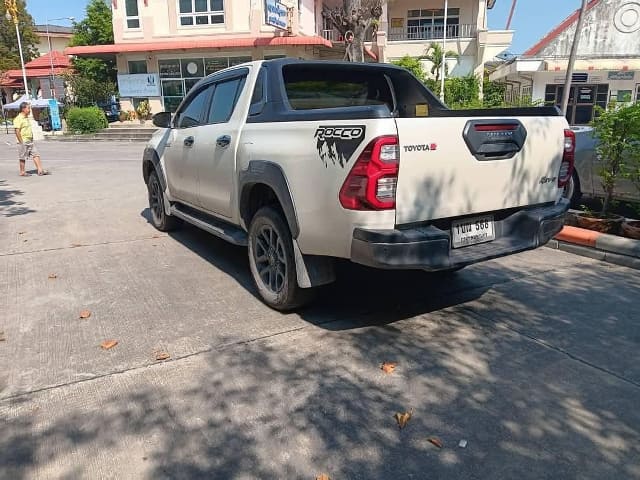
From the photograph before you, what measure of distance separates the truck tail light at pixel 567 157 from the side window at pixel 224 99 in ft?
9.08

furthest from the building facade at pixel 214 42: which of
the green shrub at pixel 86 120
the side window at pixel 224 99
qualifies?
the side window at pixel 224 99

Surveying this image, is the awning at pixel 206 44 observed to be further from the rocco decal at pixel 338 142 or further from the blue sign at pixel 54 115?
the rocco decal at pixel 338 142

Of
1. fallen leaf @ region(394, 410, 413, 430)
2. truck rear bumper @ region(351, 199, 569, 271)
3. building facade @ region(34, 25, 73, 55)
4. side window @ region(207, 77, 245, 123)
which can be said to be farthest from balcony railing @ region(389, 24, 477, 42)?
building facade @ region(34, 25, 73, 55)

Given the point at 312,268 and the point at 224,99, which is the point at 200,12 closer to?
the point at 224,99

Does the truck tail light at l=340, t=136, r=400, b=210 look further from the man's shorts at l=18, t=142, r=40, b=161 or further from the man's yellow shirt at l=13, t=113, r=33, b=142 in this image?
the man's shorts at l=18, t=142, r=40, b=161

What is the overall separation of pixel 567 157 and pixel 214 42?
2591cm

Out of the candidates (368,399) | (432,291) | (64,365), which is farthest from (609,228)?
(64,365)

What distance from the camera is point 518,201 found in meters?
3.93

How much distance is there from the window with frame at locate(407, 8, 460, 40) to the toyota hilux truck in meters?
31.3

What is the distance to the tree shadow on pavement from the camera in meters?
8.52

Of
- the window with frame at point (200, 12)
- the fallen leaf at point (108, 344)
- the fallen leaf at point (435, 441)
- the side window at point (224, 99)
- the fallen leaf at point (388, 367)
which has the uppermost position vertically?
the window with frame at point (200, 12)

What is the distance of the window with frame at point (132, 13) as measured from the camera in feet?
94.3

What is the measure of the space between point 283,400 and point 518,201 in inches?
89.5

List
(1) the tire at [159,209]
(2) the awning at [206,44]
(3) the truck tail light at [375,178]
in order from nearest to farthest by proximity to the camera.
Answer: (3) the truck tail light at [375,178] → (1) the tire at [159,209] → (2) the awning at [206,44]
